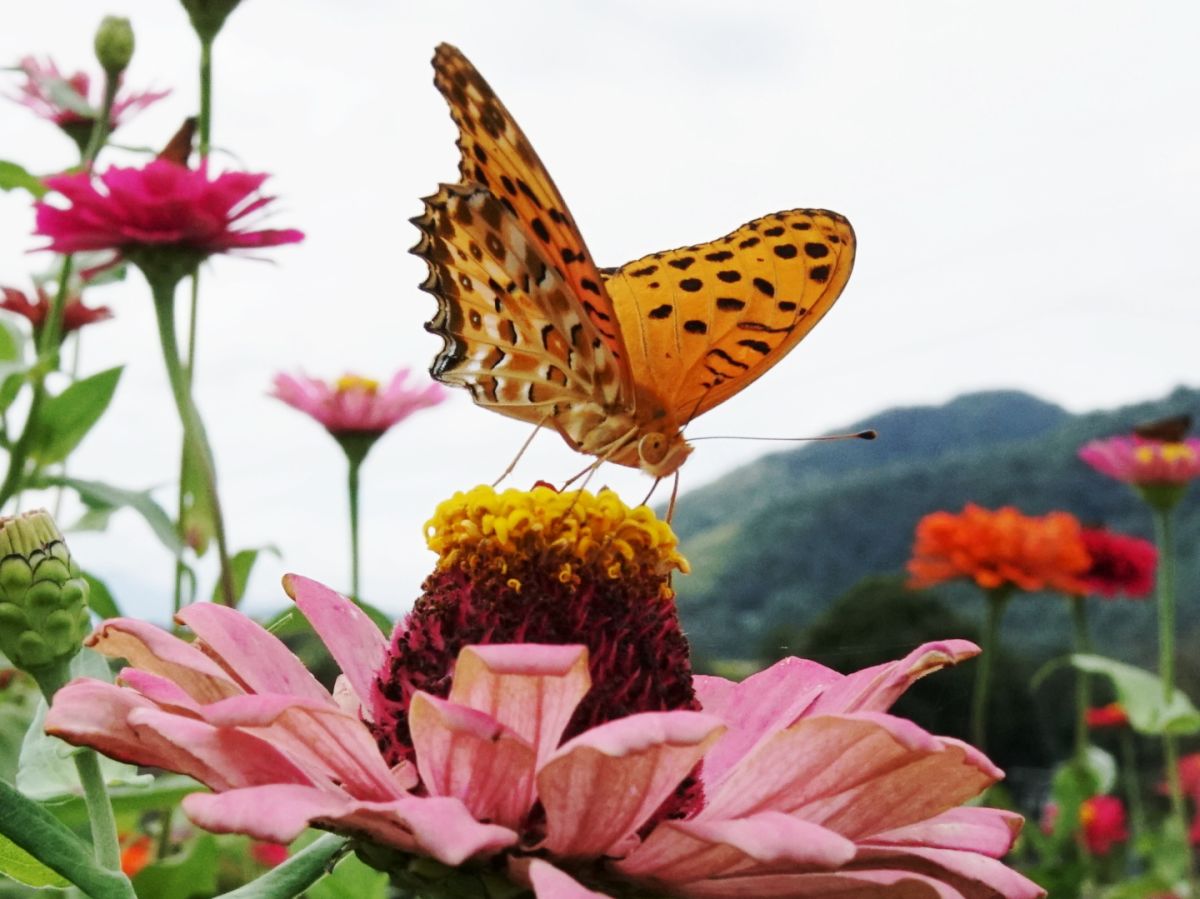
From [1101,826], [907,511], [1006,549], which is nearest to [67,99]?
[1006,549]

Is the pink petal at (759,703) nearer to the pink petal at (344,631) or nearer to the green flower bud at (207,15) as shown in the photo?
the pink petal at (344,631)

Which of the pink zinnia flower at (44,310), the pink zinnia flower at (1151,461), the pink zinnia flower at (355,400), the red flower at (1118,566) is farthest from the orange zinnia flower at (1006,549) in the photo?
the pink zinnia flower at (44,310)

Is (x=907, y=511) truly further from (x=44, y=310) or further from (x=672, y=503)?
(x=672, y=503)

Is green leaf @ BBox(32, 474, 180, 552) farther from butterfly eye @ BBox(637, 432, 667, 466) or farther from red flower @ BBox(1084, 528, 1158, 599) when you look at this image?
red flower @ BBox(1084, 528, 1158, 599)

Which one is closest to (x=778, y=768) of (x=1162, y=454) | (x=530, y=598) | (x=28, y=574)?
(x=530, y=598)

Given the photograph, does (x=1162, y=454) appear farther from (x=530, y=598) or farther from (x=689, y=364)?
(x=530, y=598)

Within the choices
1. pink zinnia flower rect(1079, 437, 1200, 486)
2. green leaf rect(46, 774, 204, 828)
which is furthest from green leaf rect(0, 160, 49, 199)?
pink zinnia flower rect(1079, 437, 1200, 486)
